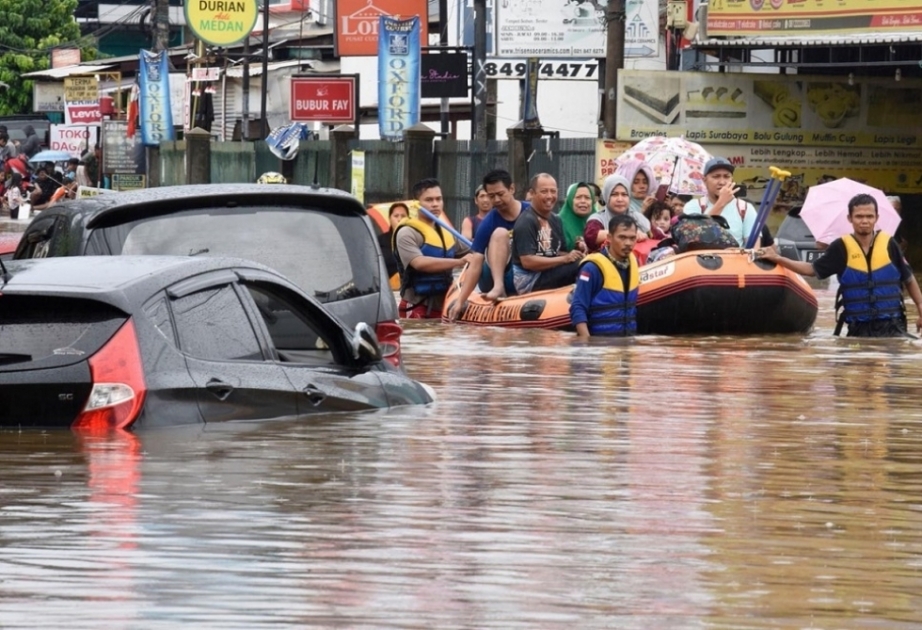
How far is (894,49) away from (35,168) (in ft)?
99.4

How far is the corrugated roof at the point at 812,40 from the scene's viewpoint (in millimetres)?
28078

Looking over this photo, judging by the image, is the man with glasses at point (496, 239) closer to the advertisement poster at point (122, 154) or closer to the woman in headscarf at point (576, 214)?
the woman in headscarf at point (576, 214)

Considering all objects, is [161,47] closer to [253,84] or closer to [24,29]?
[253,84]

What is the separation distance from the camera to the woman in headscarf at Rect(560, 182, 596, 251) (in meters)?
17.0

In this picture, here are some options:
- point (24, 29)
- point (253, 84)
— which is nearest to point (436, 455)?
point (253, 84)

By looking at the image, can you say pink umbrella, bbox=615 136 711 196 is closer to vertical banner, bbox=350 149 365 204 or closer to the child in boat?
the child in boat

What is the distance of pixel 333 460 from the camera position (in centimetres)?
827

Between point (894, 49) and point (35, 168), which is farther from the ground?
point (894, 49)

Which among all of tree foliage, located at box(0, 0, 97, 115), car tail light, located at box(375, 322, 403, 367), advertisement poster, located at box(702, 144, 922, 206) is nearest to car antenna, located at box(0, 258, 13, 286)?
car tail light, located at box(375, 322, 403, 367)

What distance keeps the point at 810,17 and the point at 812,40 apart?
314 millimetres

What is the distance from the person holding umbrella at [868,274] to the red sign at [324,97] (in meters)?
24.3

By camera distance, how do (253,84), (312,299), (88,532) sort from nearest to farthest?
(88,532)
(312,299)
(253,84)

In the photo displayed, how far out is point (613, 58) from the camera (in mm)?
32500

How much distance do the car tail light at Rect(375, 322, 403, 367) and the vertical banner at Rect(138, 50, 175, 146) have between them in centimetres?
3529
